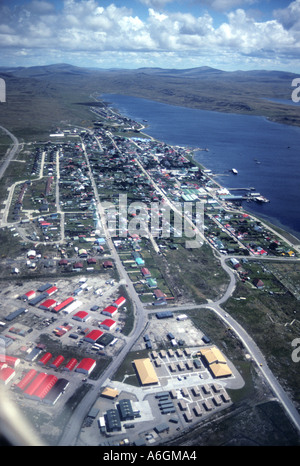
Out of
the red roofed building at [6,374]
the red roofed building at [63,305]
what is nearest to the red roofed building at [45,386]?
the red roofed building at [6,374]

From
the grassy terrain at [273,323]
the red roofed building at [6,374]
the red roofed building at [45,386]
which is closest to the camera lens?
the red roofed building at [45,386]

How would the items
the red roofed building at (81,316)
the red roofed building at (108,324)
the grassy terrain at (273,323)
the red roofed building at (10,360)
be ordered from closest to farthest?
the red roofed building at (10,360) → the grassy terrain at (273,323) → the red roofed building at (108,324) → the red roofed building at (81,316)

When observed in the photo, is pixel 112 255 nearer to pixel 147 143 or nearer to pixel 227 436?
pixel 227 436

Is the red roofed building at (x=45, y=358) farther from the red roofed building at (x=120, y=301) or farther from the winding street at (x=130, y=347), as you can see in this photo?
the red roofed building at (x=120, y=301)

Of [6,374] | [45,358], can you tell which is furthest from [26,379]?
[45,358]

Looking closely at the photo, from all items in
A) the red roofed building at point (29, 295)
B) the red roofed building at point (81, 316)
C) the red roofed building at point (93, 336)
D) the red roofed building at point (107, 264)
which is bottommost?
the red roofed building at point (93, 336)

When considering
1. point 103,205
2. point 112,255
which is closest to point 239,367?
point 112,255

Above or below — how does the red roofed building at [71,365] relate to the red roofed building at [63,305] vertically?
below

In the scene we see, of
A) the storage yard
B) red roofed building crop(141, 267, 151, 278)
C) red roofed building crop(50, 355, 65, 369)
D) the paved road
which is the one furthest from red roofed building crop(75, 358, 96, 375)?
the paved road
